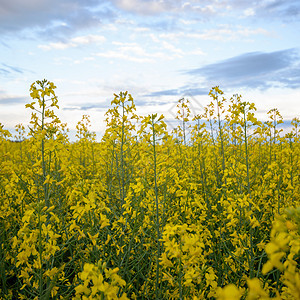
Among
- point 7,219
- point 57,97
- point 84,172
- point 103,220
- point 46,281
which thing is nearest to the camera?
point 103,220

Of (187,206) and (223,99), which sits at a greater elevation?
(223,99)

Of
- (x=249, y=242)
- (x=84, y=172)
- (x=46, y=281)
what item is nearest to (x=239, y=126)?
(x=249, y=242)

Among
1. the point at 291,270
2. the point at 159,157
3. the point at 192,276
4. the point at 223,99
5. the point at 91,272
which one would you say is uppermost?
the point at 223,99

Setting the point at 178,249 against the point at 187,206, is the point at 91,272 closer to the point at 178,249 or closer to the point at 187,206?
the point at 178,249

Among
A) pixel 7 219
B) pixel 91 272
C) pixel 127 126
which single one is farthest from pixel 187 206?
pixel 7 219

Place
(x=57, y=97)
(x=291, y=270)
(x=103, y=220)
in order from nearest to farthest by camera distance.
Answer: (x=291, y=270)
(x=103, y=220)
(x=57, y=97)

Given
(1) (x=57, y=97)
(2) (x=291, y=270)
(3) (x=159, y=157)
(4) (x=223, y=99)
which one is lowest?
(2) (x=291, y=270)

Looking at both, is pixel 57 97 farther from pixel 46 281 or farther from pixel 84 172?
pixel 84 172

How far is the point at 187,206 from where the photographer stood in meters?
3.47

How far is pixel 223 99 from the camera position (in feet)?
24.1

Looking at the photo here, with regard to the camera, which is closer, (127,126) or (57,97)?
(57,97)

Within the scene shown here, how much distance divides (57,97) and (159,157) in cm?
178

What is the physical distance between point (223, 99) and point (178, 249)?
5.86m

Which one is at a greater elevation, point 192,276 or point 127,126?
point 127,126
